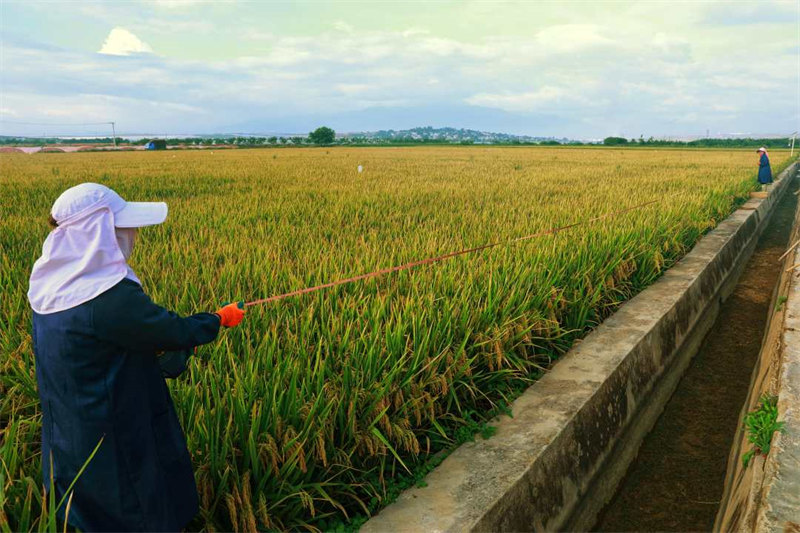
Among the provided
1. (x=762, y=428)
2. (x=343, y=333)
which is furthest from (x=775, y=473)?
(x=343, y=333)

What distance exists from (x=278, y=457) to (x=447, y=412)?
0.82 meters

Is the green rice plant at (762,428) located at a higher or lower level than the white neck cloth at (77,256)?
lower

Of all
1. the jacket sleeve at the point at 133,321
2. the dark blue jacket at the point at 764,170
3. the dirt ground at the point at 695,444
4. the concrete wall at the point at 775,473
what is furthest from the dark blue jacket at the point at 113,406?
the dark blue jacket at the point at 764,170

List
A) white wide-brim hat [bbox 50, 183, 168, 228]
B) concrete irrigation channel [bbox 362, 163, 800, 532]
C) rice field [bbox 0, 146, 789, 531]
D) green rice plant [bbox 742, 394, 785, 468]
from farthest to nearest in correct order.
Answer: green rice plant [bbox 742, 394, 785, 468], concrete irrigation channel [bbox 362, 163, 800, 532], rice field [bbox 0, 146, 789, 531], white wide-brim hat [bbox 50, 183, 168, 228]

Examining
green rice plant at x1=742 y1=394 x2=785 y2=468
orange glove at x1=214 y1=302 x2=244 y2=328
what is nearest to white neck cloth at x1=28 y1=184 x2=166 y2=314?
orange glove at x1=214 y1=302 x2=244 y2=328

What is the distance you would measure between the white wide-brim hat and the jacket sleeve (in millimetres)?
157

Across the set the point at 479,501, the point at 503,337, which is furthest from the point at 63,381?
the point at 503,337

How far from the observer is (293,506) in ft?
5.49

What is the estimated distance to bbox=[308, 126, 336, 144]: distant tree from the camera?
74562mm

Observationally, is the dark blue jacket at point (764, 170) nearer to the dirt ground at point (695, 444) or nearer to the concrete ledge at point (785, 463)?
the dirt ground at point (695, 444)

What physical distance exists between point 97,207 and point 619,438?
2.69 meters

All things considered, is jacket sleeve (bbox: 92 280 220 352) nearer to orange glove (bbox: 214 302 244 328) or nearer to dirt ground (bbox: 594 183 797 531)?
orange glove (bbox: 214 302 244 328)

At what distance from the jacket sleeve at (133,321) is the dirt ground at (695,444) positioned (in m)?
2.22

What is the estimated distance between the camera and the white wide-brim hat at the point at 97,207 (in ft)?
4.04
